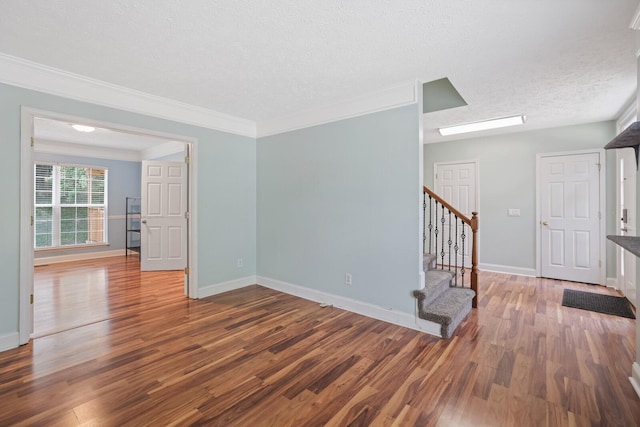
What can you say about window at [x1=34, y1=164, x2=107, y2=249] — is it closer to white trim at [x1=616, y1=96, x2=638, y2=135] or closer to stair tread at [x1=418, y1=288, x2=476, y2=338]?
stair tread at [x1=418, y1=288, x2=476, y2=338]

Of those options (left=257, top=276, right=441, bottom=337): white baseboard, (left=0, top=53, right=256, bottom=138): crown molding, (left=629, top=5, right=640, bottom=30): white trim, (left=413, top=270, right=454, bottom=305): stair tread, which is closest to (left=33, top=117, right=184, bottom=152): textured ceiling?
(left=0, top=53, right=256, bottom=138): crown molding

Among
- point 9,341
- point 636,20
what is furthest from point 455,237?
point 9,341

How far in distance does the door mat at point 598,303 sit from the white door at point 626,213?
0.48ft

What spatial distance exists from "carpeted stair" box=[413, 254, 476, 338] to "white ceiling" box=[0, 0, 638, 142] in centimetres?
214

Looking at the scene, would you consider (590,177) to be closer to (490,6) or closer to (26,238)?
(490,6)

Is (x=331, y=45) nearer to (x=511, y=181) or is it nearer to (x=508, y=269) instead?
(x=511, y=181)

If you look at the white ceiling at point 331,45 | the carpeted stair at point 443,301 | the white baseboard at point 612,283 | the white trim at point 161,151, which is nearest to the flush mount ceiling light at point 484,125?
the white ceiling at point 331,45

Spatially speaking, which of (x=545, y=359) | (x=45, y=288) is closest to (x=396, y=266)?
(x=545, y=359)

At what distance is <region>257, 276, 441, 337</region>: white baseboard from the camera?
2969 millimetres

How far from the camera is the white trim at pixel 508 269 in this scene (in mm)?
4980

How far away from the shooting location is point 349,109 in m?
3.51

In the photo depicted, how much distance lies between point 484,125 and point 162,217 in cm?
585

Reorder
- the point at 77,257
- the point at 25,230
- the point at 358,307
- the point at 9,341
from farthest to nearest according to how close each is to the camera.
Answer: the point at 77,257 < the point at 358,307 < the point at 25,230 < the point at 9,341

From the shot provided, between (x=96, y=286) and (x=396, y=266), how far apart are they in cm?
444
